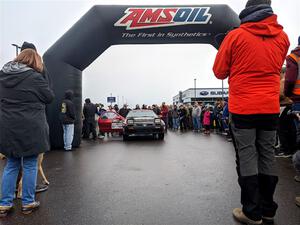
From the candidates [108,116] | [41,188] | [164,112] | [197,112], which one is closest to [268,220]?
[41,188]

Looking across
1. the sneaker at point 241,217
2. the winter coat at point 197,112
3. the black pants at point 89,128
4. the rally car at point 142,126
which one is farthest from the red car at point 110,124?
the sneaker at point 241,217

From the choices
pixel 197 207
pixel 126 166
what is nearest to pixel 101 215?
pixel 197 207

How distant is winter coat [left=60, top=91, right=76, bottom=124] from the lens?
814 centimetres

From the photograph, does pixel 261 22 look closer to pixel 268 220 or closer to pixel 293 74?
pixel 293 74

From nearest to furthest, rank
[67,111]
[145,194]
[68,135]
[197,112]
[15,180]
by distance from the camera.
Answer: [15,180] → [145,194] → [67,111] → [68,135] → [197,112]

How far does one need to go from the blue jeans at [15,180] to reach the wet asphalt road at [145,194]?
0.61 ft

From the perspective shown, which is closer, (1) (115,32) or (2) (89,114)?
(1) (115,32)

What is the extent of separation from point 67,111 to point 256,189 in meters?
6.62

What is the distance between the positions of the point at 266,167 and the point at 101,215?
184cm

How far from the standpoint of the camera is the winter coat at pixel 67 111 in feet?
26.7

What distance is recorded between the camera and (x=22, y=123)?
3.12 m

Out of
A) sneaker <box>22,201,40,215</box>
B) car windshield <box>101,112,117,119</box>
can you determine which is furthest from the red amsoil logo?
sneaker <box>22,201,40,215</box>

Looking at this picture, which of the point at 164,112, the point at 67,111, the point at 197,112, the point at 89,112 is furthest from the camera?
the point at 164,112

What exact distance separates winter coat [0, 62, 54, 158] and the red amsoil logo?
19.3 ft
